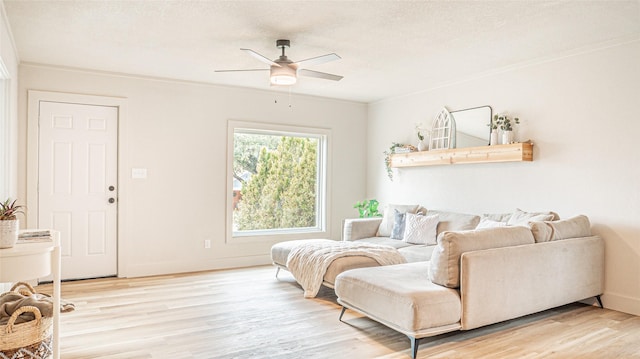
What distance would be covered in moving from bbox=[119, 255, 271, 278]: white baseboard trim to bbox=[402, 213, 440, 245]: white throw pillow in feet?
6.70

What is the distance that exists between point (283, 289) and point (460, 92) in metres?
3.21

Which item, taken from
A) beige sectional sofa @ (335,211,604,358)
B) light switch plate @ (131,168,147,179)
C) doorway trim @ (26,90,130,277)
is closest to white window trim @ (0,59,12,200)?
doorway trim @ (26,90,130,277)

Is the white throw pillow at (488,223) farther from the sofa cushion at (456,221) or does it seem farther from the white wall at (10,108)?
the white wall at (10,108)

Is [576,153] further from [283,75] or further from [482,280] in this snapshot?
[283,75]

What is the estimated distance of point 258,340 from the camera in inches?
122

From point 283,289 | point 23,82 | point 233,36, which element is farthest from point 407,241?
point 23,82

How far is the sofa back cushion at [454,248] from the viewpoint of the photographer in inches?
118

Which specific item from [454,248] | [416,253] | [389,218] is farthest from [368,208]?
[454,248]

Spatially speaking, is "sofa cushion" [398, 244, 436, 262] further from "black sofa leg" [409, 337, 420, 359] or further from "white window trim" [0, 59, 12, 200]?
"white window trim" [0, 59, 12, 200]

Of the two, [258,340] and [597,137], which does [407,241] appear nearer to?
[597,137]

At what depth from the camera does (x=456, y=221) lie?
4949 millimetres

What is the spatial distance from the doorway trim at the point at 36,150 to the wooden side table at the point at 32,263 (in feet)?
8.91

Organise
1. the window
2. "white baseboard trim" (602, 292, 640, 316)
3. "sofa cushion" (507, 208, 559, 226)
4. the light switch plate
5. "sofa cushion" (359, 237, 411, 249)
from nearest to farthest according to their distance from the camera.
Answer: "white baseboard trim" (602, 292, 640, 316), "sofa cushion" (507, 208, 559, 226), "sofa cushion" (359, 237, 411, 249), the light switch plate, the window

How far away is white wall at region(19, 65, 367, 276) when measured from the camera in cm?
509
